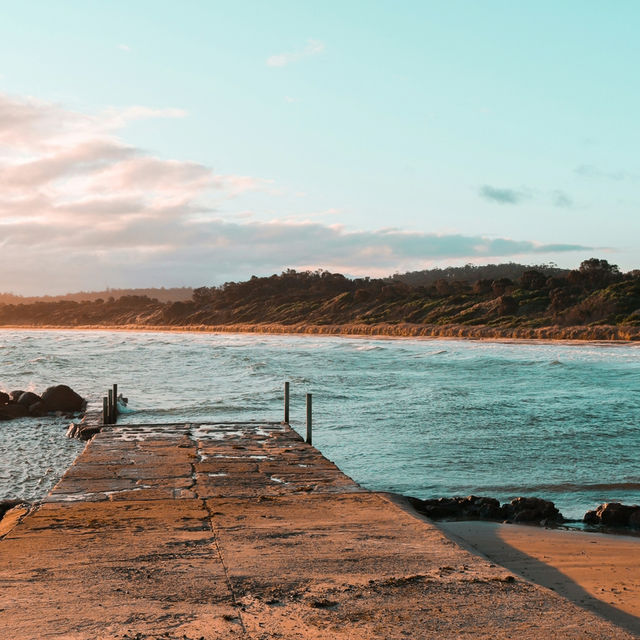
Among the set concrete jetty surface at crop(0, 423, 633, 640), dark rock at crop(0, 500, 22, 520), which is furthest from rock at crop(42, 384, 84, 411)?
concrete jetty surface at crop(0, 423, 633, 640)

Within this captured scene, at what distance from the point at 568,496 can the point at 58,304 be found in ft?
465

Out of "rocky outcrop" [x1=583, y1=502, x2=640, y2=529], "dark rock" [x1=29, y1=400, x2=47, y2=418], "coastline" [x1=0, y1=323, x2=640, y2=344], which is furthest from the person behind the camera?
"coastline" [x1=0, y1=323, x2=640, y2=344]

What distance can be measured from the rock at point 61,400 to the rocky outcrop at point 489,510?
1658cm

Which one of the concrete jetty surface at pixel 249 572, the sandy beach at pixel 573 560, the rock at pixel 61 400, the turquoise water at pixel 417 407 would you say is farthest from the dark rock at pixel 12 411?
the sandy beach at pixel 573 560

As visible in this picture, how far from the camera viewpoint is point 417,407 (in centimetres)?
2286

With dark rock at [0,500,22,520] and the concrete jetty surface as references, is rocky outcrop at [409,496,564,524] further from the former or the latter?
dark rock at [0,500,22,520]

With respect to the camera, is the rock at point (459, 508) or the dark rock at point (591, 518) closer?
the dark rock at point (591, 518)

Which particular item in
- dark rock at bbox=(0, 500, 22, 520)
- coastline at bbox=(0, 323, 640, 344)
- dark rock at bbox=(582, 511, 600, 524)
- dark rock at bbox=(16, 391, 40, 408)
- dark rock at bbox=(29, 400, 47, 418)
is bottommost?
dark rock at bbox=(29, 400, 47, 418)

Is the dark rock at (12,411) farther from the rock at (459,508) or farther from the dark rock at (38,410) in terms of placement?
the rock at (459,508)

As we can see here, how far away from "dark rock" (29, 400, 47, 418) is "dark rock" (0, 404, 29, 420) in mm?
148

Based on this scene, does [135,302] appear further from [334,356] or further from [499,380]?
[499,380]

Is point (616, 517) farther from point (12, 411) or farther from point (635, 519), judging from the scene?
point (12, 411)

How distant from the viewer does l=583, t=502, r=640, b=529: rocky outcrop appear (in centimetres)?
980

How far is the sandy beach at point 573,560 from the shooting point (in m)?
6.50
